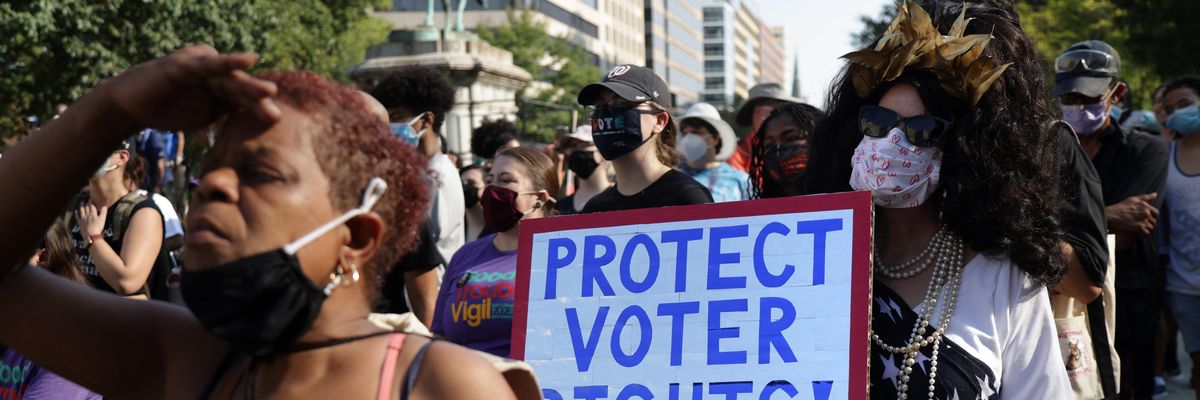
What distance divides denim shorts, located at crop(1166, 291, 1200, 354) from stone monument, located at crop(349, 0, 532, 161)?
962cm

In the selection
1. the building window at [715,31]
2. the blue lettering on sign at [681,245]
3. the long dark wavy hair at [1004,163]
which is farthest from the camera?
the building window at [715,31]

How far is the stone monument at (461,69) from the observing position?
53.4 feet

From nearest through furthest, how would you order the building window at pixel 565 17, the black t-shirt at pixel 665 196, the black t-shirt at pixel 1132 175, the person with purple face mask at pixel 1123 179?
the black t-shirt at pixel 665 196, the person with purple face mask at pixel 1123 179, the black t-shirt at pixel 1132 175, the building window at pixel 565 17

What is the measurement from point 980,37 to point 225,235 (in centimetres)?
212

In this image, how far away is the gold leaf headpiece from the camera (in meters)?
3.38

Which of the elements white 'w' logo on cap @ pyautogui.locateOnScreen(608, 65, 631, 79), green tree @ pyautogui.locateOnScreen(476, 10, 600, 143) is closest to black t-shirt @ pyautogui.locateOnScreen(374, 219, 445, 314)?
white 'w' logo on cap @ pyautogui.locateOnScreen(608, 65, 631, 79)

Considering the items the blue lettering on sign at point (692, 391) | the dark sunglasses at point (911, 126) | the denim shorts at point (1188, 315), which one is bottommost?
the denim shorts at point (1188, 315)

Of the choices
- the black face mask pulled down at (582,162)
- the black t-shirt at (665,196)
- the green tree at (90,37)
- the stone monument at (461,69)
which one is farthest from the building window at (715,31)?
the black t-shirt at (665,196)

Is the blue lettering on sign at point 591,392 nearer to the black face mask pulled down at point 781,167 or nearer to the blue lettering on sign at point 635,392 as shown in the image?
the blue lettering on sign at point 635,392

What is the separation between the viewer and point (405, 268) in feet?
18.3

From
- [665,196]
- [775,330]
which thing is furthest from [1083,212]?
[665,196]

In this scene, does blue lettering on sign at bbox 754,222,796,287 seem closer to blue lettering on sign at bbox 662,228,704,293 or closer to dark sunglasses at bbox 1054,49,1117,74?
blue lettering on sign at bbox 662,228,704,293

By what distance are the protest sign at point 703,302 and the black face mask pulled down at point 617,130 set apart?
1588mm

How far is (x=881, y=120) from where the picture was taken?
137 inches
